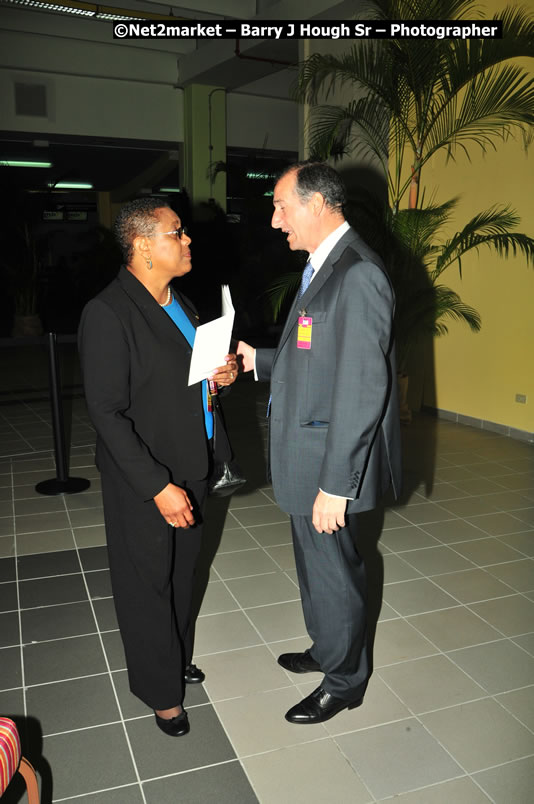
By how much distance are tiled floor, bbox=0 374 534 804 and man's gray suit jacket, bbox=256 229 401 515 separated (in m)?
0.76

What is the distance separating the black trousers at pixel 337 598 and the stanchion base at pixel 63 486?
2.69m

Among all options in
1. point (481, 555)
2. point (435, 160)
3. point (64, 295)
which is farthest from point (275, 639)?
point (64, 295)

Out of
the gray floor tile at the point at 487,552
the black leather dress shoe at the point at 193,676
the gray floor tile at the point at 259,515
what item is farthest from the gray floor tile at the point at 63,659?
the gray floor tile at the point at 487,552

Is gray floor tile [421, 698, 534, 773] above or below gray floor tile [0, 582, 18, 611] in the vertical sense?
below

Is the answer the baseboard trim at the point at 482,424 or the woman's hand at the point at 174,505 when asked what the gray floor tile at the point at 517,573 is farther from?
the baseboard trim at the point at 482,424

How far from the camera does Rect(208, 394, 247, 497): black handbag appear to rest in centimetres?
208

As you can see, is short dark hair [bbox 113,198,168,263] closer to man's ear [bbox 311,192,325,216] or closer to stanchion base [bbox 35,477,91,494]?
man's ear [bbox 311,192,325,216]

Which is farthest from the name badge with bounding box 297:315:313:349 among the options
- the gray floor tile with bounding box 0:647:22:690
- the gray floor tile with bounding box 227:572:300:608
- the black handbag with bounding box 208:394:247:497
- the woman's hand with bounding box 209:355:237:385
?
the gray floor tile with bounding box 0:647:22:690

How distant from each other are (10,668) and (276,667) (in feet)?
3.23

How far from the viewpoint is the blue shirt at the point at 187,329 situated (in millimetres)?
1992

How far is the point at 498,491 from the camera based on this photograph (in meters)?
4.33

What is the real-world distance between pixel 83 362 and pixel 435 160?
533 cm

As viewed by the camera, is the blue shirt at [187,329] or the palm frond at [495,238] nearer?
the blue shirt at [187,329]

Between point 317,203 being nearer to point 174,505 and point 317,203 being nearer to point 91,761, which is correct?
point 174,505
